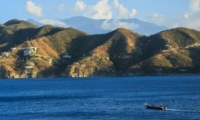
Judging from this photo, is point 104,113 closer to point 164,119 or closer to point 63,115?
point 63,115

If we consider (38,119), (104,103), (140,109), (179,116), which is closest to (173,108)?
(140,109)

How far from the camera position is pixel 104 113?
8650 centimetres

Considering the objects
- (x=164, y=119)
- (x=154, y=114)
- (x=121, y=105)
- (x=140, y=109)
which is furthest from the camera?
(x=121, y=105)

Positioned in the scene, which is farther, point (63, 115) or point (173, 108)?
point (173, 108)

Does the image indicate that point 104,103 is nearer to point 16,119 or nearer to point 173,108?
point 173,108

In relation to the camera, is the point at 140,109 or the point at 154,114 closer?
the point at 154,114

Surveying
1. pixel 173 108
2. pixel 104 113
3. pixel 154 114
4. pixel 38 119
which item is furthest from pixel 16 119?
pixel 173 108

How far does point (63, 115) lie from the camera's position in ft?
282

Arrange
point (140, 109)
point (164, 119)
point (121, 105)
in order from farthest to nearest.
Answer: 1. point (121, 105)
2. point (140, 109)
3. point (164, 119)

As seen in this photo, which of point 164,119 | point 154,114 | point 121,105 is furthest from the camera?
point 121,105

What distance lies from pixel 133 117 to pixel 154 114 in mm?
5857

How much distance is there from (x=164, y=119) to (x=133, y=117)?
19.5 feet

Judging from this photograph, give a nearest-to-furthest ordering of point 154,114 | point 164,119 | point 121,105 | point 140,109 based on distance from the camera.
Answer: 1. point 164,119
2. point 154,114
3. point 140,109
4. point 121,105

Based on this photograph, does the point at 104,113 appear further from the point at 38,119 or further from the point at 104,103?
the point at 104,103
